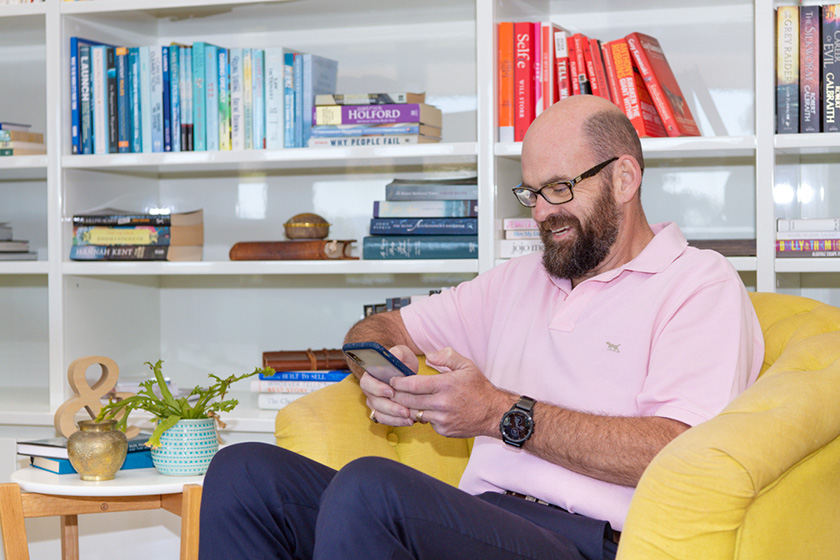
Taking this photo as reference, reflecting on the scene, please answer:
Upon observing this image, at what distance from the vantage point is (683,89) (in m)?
2.41

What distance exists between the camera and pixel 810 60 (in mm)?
2023

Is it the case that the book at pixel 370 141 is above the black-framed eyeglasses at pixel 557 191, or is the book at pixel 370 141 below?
above

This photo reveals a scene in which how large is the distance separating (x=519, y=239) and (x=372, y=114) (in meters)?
0.51

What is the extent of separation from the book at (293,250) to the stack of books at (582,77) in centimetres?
54

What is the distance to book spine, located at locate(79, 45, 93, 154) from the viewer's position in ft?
7.95

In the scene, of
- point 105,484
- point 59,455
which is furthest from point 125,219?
point 105,484

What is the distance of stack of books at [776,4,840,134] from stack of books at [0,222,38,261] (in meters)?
2.14

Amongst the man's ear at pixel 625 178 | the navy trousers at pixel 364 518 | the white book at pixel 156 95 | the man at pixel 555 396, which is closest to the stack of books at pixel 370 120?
the white book at pixel 156 95

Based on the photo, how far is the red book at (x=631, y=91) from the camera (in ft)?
6.91

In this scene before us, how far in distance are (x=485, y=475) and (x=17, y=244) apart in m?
1.75

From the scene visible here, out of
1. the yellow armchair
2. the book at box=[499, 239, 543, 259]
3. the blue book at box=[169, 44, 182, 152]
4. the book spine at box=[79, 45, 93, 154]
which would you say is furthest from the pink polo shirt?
the book spine at box=[79, 45, 93, 154]

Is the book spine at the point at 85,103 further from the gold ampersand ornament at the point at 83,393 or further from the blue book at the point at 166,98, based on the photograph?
the gold ampersand ornament at the point at 83,393

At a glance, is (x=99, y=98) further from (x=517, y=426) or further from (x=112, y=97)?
(x=517, y=426)

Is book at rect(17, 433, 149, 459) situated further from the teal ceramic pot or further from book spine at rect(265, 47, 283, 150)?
book spine at rect(265, 47, 283, 150)
